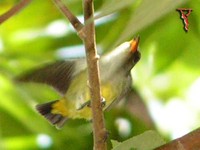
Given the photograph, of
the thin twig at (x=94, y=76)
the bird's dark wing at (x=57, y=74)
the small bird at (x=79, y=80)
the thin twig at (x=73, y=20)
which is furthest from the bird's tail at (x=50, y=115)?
the thin twig at (x=73, y=20)

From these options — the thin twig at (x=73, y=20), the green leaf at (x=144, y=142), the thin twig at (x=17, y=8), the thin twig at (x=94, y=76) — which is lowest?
the green leaf at (x=144, y=142)

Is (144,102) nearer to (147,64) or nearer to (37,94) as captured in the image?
(147,64)

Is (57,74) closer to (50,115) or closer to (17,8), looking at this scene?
(50,115)

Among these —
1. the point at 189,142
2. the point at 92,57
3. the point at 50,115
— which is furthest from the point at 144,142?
the point at 50,115

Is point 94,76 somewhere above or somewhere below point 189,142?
above

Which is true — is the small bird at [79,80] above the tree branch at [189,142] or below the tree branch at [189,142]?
above

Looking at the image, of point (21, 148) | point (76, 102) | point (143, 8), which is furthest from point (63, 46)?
point (143, 8)

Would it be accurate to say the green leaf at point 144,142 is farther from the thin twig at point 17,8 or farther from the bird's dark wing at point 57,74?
the thin twig at point 17,8
